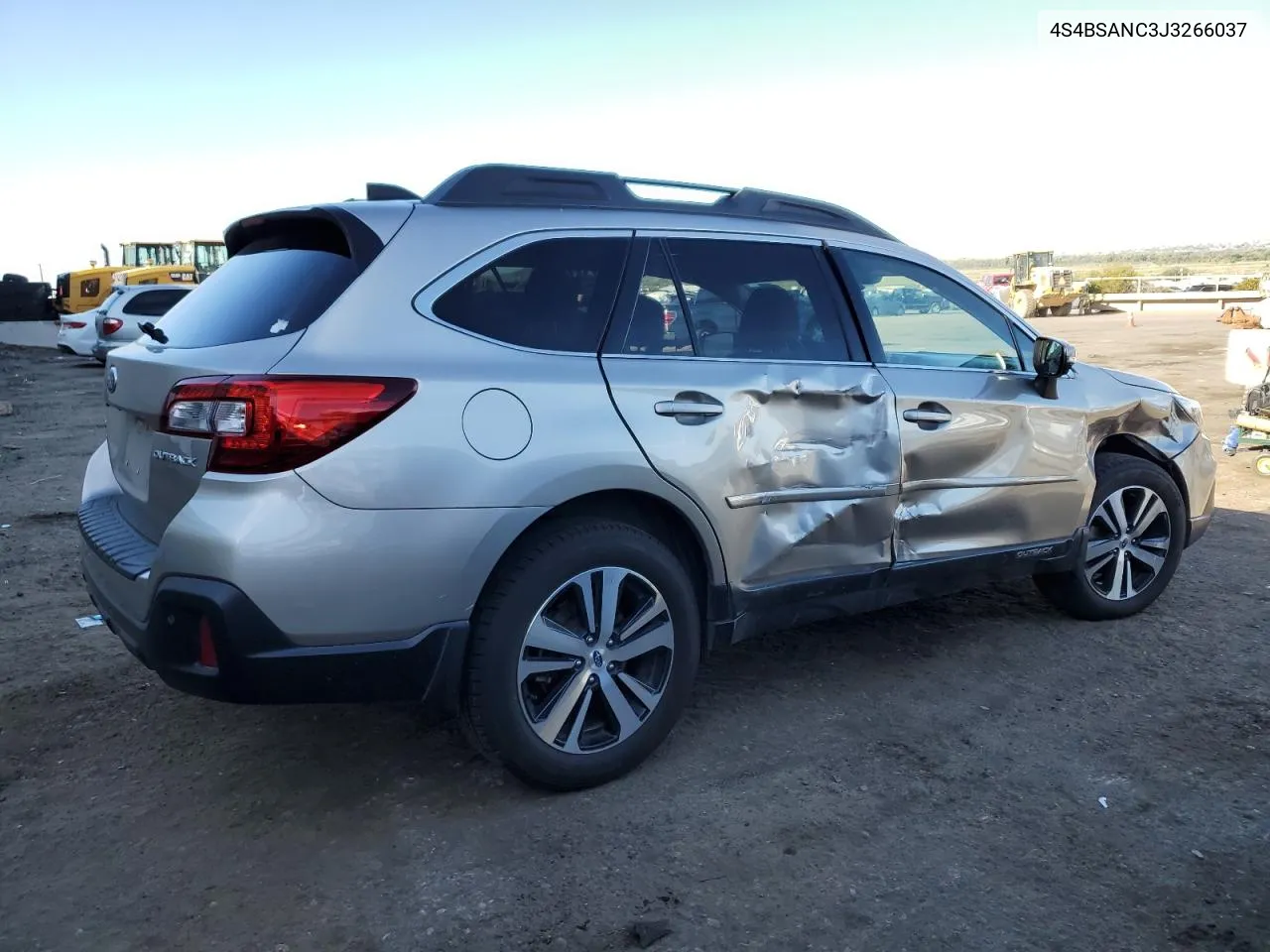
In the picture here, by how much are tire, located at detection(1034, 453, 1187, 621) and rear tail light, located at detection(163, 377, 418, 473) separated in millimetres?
3297

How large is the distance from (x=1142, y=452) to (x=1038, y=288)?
44.8m

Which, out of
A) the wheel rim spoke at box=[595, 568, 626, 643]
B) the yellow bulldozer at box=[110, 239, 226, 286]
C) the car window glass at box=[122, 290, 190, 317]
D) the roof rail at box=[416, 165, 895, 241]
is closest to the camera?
the wheel rim spoke at box=[595, 568, 626, 643]

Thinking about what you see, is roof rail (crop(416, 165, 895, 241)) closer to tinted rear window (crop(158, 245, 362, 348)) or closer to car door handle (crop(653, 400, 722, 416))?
tinted rear window (crop(158, 245, 362, 348))

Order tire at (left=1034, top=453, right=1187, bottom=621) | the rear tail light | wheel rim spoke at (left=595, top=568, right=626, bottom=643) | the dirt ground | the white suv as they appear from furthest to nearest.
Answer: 1. the white suv
2. tire at (left=1034, top=453, right=1187, bottom=621)
3. wheel rim spoke at (left=595, top=568, right=626, bottom=643)
4. the rear tail light
5. the dirt ground

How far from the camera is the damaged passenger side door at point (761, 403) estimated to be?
3.31 meters

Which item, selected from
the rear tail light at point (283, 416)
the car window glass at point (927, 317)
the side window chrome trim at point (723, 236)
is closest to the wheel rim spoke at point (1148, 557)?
the car window glass at point (927, 317)

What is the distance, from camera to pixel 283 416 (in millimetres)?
2703

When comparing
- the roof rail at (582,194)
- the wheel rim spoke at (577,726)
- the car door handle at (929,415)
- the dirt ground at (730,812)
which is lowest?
the dirt ground at (730,812)

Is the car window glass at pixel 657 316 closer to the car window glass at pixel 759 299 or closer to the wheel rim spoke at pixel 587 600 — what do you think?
the car window glass at pixel 759 299

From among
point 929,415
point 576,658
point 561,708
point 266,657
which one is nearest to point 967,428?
point 929,415

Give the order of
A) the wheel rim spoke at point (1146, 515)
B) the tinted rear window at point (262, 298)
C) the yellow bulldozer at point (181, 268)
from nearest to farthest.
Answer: the tinted rear window at point (262, 298), the wheel rim spoke at point (1146, 515), the yellow bulldozer at point (181, 268)

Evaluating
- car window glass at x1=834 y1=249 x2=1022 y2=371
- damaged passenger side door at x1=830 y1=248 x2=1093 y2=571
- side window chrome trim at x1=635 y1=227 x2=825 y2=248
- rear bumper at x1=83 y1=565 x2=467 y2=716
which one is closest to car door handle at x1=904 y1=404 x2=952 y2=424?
damaged passenger side door at x1=830 y1=248 x2=1093 y2=571

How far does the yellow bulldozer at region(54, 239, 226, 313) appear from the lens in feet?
79.0

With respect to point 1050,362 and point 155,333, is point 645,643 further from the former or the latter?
point 1050,362
